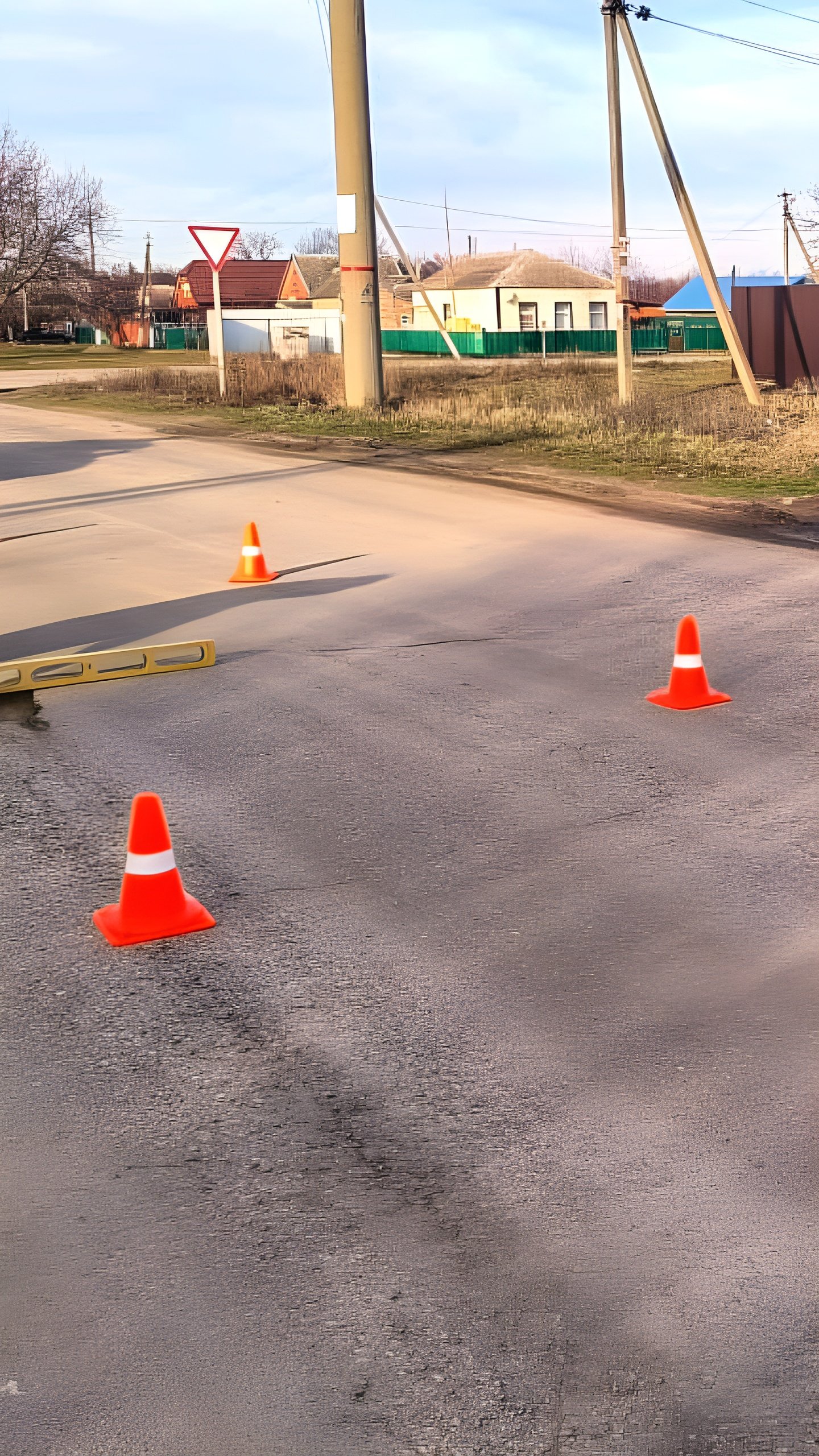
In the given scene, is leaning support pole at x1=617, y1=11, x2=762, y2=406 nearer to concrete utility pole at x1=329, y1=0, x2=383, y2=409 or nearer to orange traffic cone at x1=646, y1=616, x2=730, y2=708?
concrete utility pole at x1=329, y1=0, x2=383, y2=409

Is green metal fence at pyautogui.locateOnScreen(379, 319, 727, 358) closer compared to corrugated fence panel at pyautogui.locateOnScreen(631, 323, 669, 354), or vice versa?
green metal fence at pyautogui.locateOnScreen(379, 319, 727, 358)

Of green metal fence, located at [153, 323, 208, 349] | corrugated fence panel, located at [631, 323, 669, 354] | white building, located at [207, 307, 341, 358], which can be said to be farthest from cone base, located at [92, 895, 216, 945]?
green metal fence, located at [153, 323, 208, 349]

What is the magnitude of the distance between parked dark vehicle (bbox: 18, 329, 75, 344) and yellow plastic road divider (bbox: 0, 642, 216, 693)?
86.5 m

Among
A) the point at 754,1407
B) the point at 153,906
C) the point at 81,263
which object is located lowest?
the point at 754,1407

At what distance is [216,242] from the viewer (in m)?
24.8

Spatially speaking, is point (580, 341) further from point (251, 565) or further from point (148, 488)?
point (251, 565)

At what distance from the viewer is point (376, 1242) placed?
10.6 ft

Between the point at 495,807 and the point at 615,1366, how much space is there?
3.50 m

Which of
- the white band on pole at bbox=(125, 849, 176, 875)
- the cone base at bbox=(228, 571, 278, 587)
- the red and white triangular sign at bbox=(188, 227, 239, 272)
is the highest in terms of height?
the red and white triangular sign at bbox=(188, 227, 239, 272)

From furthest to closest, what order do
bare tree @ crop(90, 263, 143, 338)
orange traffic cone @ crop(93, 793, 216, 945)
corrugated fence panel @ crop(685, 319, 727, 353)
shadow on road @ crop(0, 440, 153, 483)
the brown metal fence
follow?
bare tree @ crop(90, 263, 143, 338), corrugated fence panel @ crop(685, 319, 727, 353), the brown metal fence, shadow on road @ crop(0, 440, 153, 483), orange traffic cone @ crop(93, 793, 216, 945)

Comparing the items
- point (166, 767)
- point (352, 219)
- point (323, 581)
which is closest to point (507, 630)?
point (323, 581)

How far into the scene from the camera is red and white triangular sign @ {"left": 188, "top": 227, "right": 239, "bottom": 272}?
967 inches

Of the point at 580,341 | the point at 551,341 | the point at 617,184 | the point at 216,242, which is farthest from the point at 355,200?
the point at 551,341

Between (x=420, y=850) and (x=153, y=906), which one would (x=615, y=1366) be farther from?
(x=420, y=850)
